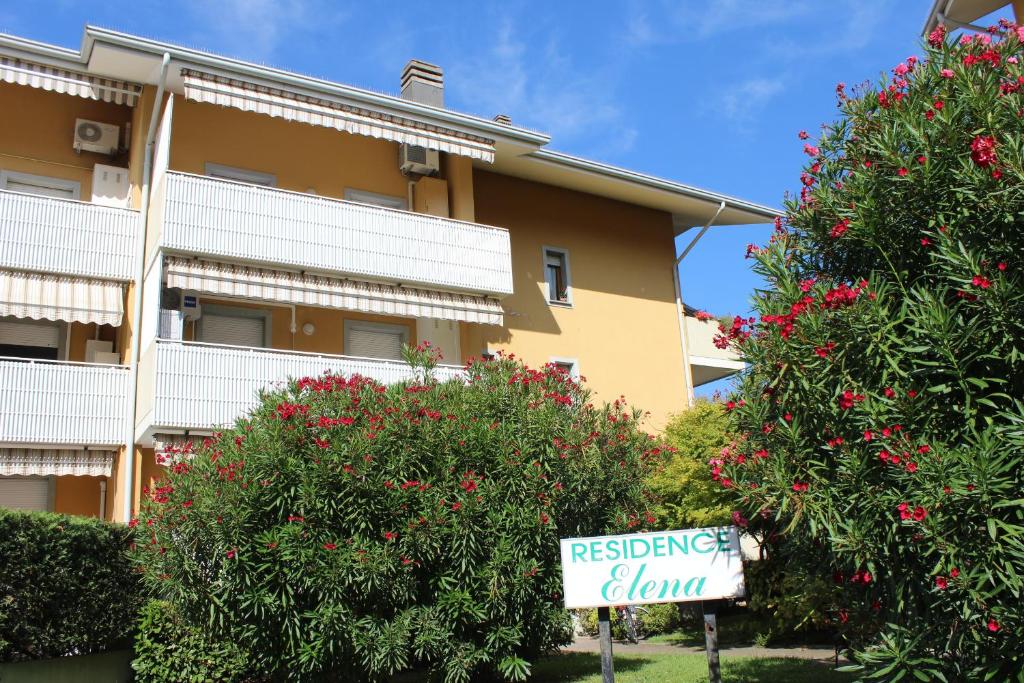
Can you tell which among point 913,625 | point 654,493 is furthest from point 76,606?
point 913,625

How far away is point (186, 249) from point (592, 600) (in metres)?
10.8

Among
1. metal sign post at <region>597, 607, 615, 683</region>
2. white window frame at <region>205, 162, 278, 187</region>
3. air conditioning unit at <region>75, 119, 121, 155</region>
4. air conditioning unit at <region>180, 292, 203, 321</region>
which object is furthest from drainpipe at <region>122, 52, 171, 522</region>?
metal sign post at <region>597, 607, 615, 683</region>

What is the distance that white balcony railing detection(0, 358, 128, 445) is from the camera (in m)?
14.8

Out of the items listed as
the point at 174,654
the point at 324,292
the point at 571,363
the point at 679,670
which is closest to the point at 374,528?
the point at 174,654

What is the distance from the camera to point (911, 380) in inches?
245

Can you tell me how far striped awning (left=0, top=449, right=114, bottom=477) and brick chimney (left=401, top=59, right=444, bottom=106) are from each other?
10195 mm

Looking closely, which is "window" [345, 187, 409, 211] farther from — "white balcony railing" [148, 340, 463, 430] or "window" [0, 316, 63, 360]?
"window" [0, 316, 63, 360]

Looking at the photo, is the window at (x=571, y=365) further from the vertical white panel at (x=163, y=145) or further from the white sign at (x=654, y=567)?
the white sign at (x=654, y=567)

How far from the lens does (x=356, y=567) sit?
9.98 metres

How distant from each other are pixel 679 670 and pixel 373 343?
979cm

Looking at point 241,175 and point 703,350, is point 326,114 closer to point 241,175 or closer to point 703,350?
point 241,175

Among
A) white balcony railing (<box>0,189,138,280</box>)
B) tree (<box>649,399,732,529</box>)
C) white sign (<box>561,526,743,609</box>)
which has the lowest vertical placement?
white sign (<box>561,526,743,609</box>)

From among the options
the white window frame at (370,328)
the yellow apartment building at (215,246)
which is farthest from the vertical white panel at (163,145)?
the white window frame at (370,328)

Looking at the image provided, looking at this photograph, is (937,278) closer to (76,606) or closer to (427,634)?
(427,634)
